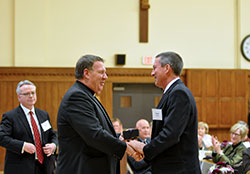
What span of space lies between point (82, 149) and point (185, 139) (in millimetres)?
801

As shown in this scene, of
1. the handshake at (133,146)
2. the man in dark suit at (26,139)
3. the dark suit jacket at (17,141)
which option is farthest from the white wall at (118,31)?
the handshake at (133,146)

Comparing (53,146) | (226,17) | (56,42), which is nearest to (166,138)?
(53,146)

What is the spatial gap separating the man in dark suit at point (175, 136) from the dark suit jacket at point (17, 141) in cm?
145

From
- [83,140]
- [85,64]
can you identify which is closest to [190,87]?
[85,64]

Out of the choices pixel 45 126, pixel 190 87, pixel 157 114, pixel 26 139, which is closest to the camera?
pixel 157 114

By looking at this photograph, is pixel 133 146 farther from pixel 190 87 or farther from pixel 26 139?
pixel 190 87

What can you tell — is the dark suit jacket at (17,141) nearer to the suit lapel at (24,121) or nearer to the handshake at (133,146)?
the suit lapel at (24,121)

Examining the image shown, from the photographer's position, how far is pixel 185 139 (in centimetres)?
264

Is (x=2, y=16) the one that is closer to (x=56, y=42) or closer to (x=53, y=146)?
(x=56, y=42)

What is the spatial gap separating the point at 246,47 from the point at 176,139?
7628mm

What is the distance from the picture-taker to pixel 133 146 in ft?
9.75

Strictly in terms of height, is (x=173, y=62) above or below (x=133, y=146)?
above

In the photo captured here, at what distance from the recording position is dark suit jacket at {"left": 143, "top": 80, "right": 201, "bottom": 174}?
257cm

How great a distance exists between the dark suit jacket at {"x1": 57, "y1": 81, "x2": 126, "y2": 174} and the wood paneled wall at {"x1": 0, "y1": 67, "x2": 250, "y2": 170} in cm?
575
